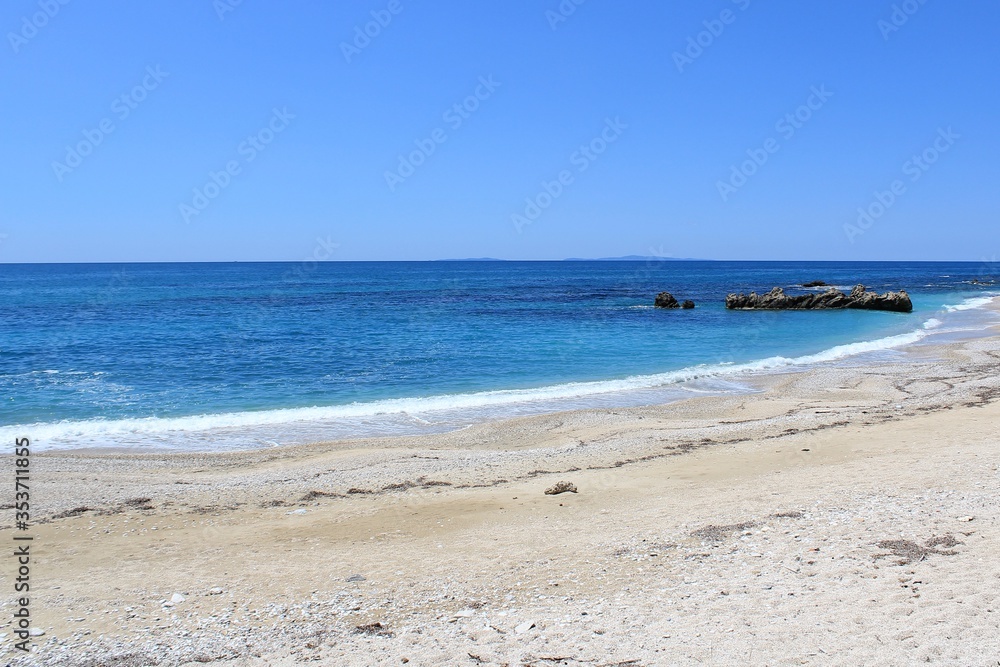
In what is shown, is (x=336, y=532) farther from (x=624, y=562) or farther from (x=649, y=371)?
(x=649, y=371)

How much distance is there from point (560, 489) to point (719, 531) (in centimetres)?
280

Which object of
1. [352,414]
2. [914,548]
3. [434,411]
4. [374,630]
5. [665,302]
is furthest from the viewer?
[665,302]

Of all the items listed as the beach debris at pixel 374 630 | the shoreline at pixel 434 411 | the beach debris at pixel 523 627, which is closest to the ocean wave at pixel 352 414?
the shoreline at pixel 434 411

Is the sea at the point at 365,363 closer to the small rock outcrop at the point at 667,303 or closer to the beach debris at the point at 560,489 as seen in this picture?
the small rock outcrop at the point at 667,303

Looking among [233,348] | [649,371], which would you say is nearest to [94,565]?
[649,371]

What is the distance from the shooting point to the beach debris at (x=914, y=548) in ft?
22.3

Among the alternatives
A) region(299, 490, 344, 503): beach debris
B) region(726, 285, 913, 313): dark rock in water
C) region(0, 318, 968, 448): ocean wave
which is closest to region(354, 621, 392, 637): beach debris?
region(299, 490, 344, 503): beach debris

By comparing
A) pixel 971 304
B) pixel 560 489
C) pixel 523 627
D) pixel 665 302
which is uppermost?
pixel 665 302

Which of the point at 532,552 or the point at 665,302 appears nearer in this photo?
the point at 532,552

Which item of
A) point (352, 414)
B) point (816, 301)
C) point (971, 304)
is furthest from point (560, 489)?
point (971, 304)

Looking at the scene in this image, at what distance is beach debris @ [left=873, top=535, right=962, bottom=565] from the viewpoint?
6793 mm

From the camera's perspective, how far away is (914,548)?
704cm

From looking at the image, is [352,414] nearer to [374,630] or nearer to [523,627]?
[374,630]

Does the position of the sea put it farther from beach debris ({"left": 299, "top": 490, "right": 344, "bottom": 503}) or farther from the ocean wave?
beach debris ({"left": 299, "top": 490, "right": 344, "bottom": 503})
